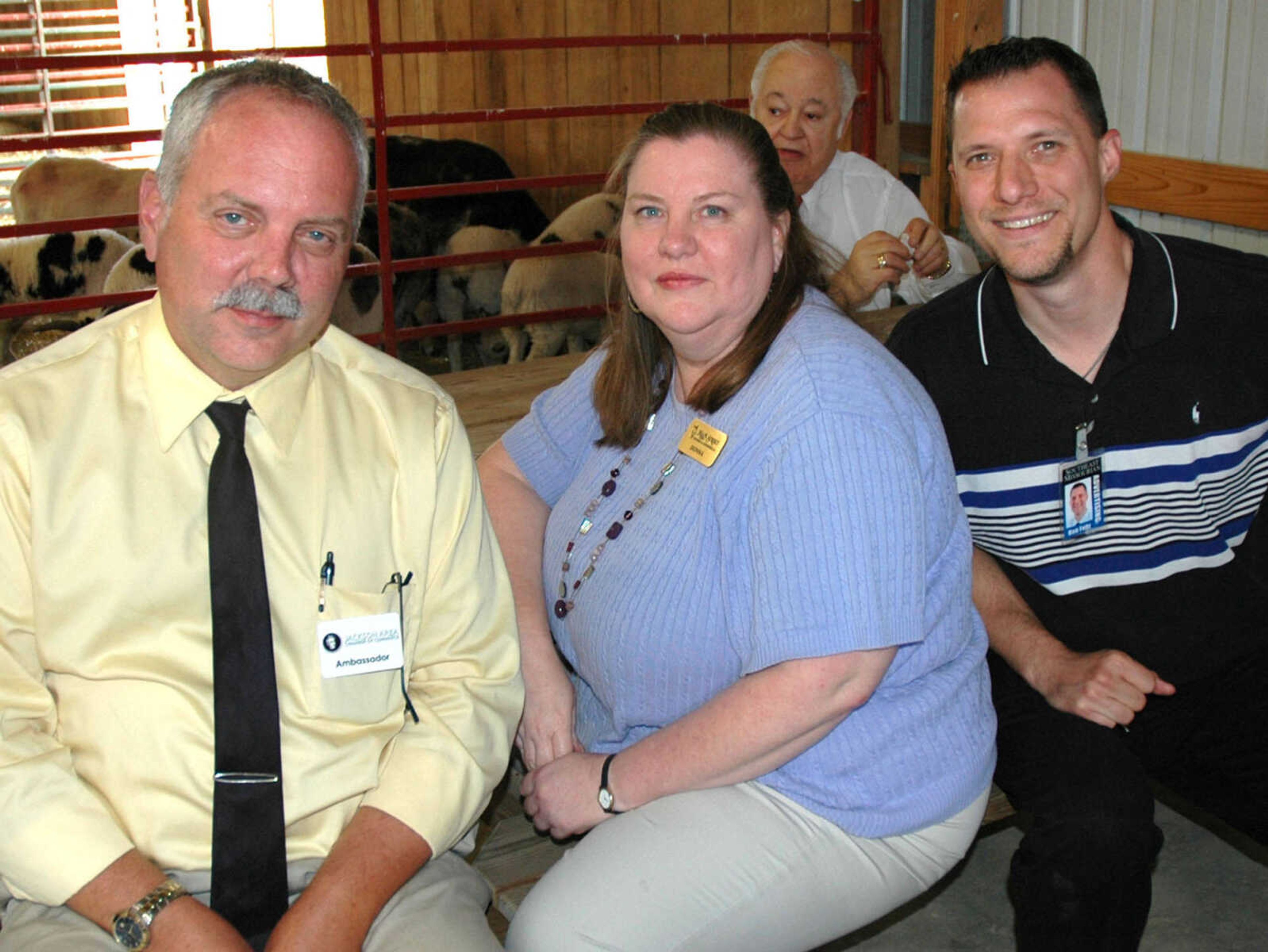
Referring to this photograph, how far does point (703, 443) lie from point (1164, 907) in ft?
5.17

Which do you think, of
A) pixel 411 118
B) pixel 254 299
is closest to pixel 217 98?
pixel 254 299

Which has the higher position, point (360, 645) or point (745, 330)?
point (745, 330)

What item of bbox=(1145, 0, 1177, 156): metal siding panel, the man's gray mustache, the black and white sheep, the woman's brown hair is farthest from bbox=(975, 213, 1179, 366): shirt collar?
the black and white sheep

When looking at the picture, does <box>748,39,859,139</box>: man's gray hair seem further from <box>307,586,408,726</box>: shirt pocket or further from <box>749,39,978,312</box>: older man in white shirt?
<box>307,586,408,726</box>: shirt pocket

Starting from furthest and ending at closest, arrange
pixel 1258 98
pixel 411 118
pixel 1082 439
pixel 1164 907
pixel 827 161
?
pixel 411 118 < pixel 1258 98 < pixel 827 161 < pixel 1164 907 < pixel 1082 439

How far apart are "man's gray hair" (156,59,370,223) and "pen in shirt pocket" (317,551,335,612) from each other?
0.51 meters

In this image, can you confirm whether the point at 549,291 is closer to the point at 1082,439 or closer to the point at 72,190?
the point at 72,190

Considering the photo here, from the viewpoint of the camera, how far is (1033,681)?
2.28 metres

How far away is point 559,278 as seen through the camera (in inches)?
255

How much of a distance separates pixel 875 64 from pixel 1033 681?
162 inches

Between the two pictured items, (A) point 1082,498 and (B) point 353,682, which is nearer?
(B) point 353,682

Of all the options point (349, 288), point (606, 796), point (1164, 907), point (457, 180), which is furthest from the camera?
point (457, 180)

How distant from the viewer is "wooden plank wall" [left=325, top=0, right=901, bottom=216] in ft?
22.1

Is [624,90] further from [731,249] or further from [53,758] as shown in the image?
[53,758]
